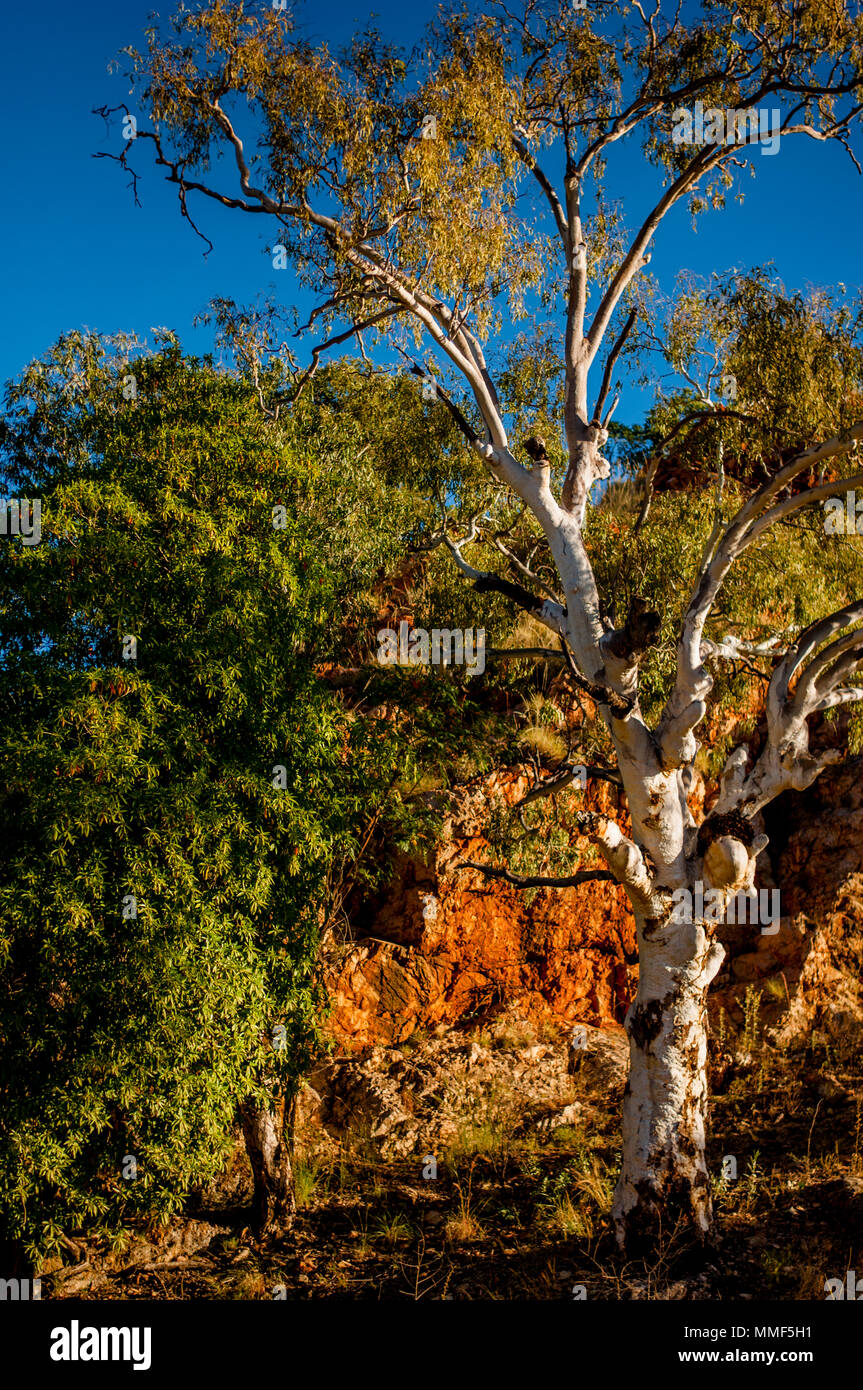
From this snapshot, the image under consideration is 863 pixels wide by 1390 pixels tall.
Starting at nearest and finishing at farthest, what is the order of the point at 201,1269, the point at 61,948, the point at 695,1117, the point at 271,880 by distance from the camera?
1. the point at 61,948
2. the point at 271,880
3. the point at 695,1117
4. the point at 201,1269

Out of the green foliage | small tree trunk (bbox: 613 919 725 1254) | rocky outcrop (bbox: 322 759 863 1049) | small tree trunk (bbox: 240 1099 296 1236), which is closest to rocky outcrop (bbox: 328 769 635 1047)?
rocky outcrop (bbox: 322 759 863 1049)

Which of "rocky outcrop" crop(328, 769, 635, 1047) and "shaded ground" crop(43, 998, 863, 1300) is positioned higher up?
"rocky outcrop" crop(328, 769, 635, 1047)

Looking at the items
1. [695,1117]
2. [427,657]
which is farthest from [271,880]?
[427,657]

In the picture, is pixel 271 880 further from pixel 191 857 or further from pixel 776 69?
pixel 776 69

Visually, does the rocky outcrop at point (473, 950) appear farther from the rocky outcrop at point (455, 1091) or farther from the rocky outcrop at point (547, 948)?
the rocky outcrop at point (455, 1091)

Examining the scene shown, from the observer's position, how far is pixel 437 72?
9906 millimetres

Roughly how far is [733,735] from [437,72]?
9193 mm

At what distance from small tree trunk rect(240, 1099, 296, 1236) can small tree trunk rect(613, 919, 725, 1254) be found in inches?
125

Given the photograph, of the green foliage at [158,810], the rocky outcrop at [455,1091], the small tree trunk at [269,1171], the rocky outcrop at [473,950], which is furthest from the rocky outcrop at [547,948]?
the green foliage at [158,810]

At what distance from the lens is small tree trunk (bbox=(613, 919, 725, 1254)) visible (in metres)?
7.60

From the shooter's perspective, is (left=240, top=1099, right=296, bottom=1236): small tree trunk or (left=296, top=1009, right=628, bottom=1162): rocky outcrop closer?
(left=240, top=1099, right=296, bottom=1236): small tree trunk

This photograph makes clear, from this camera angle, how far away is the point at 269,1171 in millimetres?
9125

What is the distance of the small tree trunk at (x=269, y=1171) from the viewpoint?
9.05 metres

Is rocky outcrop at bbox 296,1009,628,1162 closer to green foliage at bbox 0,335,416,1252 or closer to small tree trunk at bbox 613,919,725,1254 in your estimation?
green foliage at bbox 0,335,416,1252
